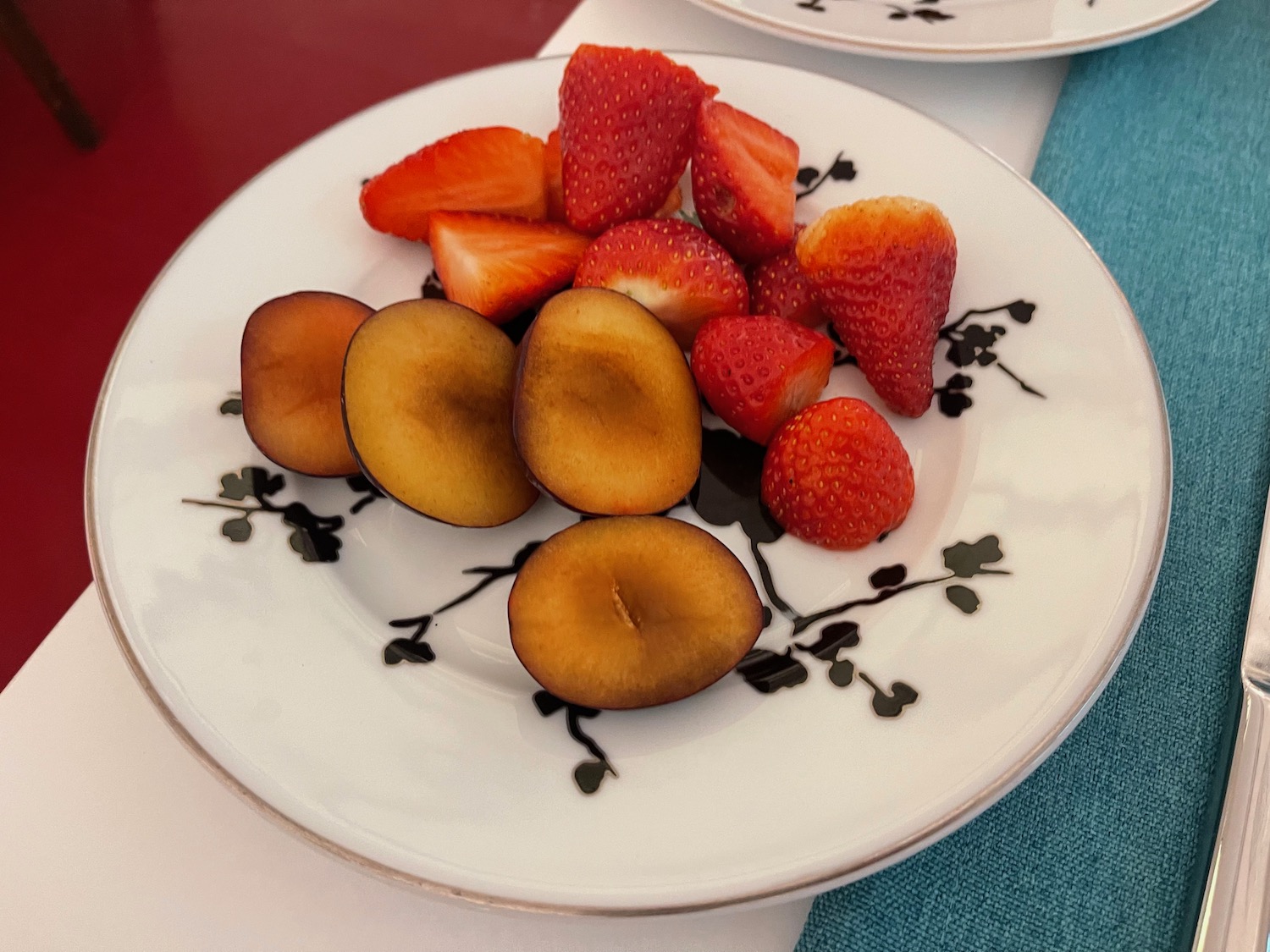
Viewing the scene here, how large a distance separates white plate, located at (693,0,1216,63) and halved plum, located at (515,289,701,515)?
0.39 m

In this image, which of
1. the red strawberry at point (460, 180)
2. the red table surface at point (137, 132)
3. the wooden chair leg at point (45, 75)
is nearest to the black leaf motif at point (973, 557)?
the red strawberry at point (460, 180)

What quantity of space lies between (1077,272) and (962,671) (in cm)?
33

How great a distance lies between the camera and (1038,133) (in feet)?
2.89

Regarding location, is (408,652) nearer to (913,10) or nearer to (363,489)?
(363,489)

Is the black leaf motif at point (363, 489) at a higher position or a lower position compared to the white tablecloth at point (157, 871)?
higher

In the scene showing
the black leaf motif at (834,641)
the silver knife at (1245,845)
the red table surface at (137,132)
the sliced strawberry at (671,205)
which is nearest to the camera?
the silver knife at (1245,845)

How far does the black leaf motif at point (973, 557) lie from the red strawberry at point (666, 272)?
238mm

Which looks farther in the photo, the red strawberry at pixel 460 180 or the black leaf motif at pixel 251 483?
the red strawberry at pixel 460 180

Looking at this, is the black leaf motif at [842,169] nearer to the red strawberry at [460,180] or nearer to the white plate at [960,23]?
the white plate at [960,23]

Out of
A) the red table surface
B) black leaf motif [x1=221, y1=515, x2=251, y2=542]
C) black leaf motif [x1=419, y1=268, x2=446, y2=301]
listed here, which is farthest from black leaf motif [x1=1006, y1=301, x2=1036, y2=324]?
the red table surface

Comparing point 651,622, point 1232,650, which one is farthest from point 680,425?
point 1232,650

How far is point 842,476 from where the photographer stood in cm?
60

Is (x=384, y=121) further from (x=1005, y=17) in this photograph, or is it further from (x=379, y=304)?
(x=1005, y=17)

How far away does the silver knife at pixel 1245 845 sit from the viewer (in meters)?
0.46
